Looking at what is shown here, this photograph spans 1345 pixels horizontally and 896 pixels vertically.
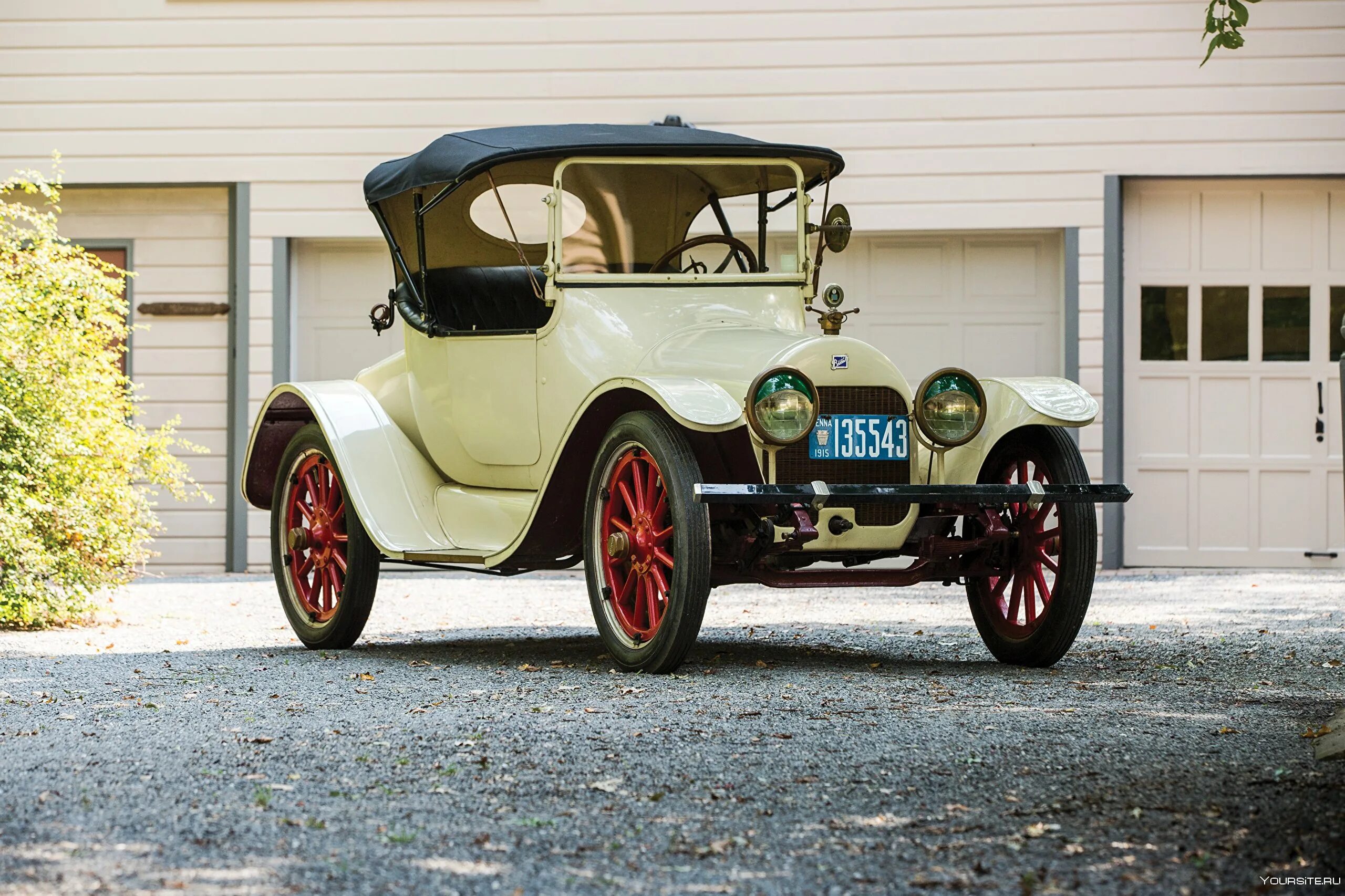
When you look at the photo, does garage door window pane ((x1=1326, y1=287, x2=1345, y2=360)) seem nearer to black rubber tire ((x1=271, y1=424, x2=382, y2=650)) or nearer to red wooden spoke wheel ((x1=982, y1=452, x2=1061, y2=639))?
red wooden spoke wheel ((x1=982, y1=452, x2=1061, y2=639))

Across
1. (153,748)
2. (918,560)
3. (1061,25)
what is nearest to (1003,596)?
(918,560)

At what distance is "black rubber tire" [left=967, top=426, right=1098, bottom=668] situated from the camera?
217 inches

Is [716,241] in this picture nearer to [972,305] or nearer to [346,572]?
[346,572]

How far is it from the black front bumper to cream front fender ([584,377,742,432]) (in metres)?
0.19

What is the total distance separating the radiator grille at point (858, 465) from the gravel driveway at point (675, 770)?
56 cm

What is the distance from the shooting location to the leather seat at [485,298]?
22.7ft

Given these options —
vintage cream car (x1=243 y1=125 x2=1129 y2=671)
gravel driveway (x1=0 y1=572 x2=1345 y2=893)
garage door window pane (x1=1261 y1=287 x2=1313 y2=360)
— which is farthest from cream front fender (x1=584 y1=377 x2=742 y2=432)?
garage door window pane (x1=1261 y1=287 x2=1313 y2=360)

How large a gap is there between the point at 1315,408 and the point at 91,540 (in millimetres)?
7741

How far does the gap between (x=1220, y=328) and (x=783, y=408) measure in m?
6.76

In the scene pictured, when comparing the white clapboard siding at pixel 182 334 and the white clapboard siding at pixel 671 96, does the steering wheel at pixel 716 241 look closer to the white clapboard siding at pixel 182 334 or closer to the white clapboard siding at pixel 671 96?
the white clapboard siding at pixel 671 96

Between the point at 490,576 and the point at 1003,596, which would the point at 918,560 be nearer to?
the point at 1003,596

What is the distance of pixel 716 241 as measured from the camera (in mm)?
6555

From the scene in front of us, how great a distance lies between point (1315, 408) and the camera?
1091 cm

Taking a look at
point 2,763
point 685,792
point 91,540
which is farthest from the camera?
point 91,540
